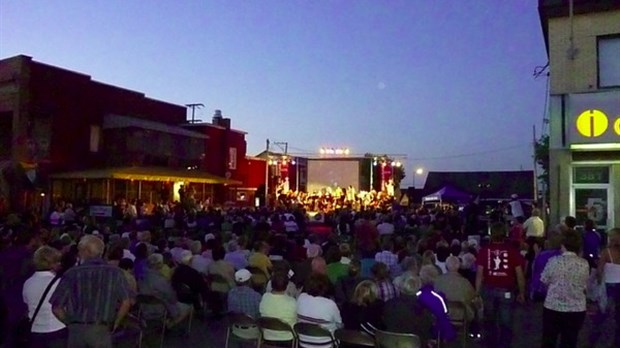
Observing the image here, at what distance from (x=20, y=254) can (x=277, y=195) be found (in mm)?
33272

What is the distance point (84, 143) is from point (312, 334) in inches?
1108

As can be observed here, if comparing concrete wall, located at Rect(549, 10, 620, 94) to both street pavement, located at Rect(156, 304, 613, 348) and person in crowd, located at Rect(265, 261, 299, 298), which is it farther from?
person in crowd, located at Rect(265, 261, 299, 298)

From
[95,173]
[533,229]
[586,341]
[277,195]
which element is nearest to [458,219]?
[533,229]

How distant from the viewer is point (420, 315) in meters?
6.29

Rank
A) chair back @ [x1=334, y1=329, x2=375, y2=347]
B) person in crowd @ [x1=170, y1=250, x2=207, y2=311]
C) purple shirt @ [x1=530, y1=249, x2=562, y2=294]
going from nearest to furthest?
1. chair back @ [x1=334, y1=329, x2=375, y2=347]
2. purple shirt @ [x1=530, y1=249, x2=562, y2=294]
3. person in crowd @ [x1=170, y1=250, x2=207, y2=311]

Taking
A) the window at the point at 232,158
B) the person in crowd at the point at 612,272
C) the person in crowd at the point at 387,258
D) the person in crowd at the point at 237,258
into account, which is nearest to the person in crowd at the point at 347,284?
the person in crowd at the point at 387,258

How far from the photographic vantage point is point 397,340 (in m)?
5.59

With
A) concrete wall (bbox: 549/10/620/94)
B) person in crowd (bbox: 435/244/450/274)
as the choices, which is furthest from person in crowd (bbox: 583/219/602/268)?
concrete wall (bbox: 549/10/620/94)

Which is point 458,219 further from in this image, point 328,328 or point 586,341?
point 328,328

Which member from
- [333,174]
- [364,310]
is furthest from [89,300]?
[333,174]

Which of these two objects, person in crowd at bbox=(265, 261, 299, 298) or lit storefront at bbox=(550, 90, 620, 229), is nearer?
person in crowd at bbox=(265, 261, 299, 298)

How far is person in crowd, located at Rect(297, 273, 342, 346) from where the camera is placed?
6152 mm

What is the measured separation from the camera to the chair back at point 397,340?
18.3ft

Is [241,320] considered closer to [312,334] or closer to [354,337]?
[312,334]
